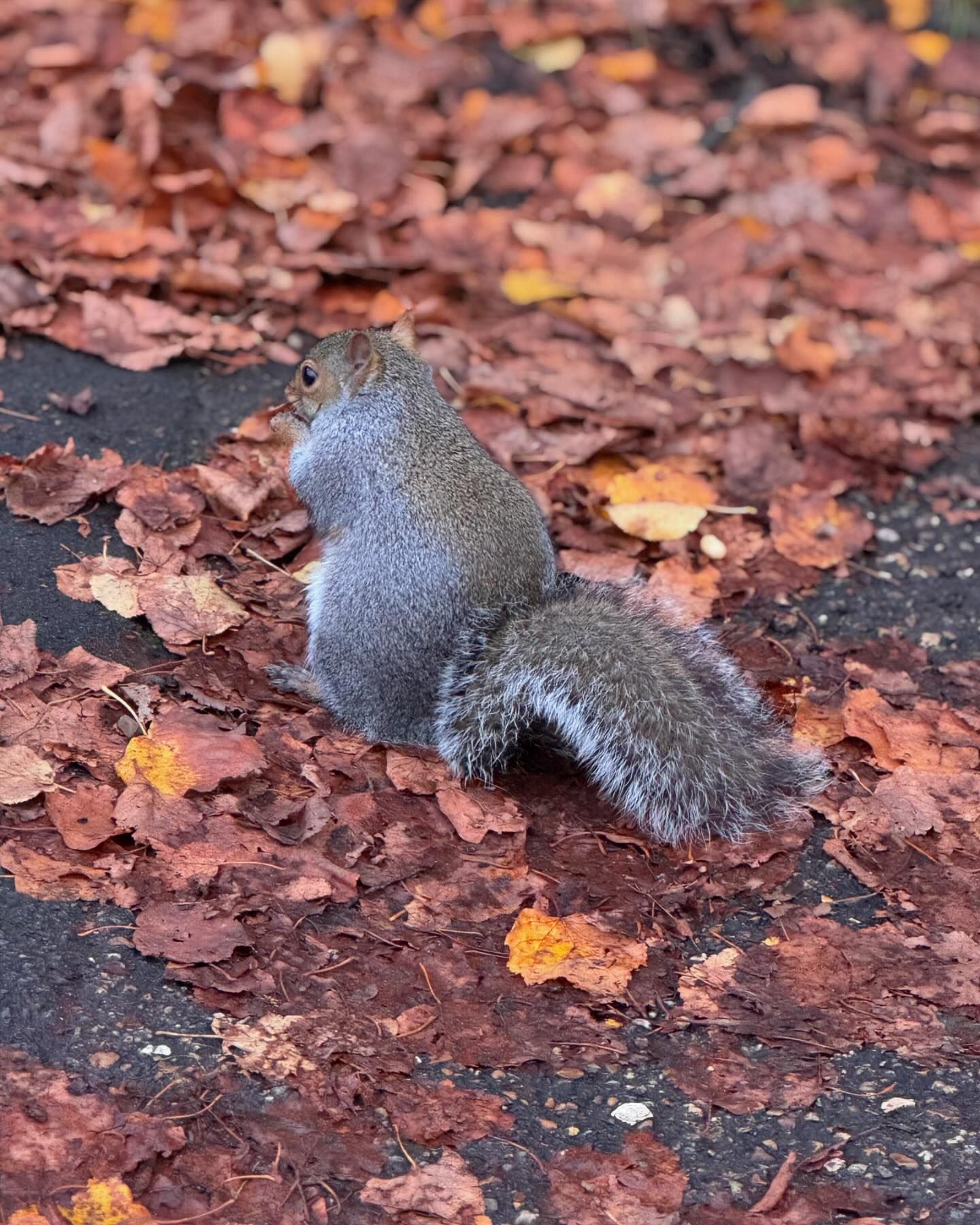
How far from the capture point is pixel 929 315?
220 inches

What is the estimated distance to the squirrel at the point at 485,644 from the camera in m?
3.20

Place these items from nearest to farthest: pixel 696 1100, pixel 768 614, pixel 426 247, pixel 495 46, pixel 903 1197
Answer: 1. pixel 903 1197
2. pixel 696 1100
3. pixel 768 614
4. pixel 426 247
5. pixel 495 46

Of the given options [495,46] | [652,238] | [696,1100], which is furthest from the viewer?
[495,46]

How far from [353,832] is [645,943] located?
2.12 ft

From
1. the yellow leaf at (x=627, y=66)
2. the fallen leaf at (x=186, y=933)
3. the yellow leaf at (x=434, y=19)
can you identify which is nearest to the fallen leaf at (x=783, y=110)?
the yellow leaf at (x=627, y=66)

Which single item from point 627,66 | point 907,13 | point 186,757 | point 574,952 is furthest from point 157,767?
point 907,13

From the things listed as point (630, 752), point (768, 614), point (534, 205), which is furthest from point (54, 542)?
point (534, 205)

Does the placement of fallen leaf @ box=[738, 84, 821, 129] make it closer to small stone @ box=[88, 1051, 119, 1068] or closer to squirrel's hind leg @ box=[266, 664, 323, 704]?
squirrel's hind leg @ box=[266, 664, 323, 704]

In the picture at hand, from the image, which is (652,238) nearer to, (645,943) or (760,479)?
(760,479)

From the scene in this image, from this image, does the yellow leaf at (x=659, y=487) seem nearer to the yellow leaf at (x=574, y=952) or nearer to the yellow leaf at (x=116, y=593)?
the yellow leaf at (x=116, y=593)

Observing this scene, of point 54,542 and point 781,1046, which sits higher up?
point 54,542

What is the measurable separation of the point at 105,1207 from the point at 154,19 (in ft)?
17.5

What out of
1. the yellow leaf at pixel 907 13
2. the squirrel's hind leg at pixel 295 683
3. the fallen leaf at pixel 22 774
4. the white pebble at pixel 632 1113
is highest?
the yellow leaf at pixel 907 13

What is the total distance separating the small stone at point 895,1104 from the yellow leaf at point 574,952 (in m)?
0.52
